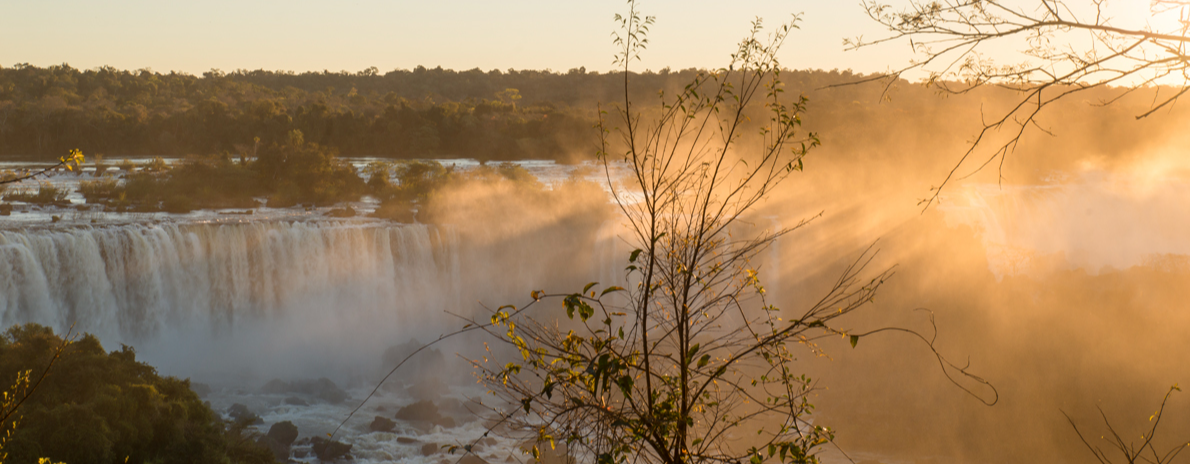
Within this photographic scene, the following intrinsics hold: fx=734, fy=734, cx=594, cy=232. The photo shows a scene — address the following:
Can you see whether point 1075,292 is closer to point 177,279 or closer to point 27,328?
point 177,279

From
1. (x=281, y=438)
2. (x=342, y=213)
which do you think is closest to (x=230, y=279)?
(x=342, y=213)

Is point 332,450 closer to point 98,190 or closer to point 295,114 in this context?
point 98,190

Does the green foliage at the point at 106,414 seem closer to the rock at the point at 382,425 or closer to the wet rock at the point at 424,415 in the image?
the rock at the point at 382,425

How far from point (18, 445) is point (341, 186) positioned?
59.6 ft

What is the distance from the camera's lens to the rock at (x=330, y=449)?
1254cm

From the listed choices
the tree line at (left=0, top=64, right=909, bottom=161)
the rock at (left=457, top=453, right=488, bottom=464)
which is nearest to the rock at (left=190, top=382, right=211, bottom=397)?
the rock at (left=457, top=453, right=488, bottom=464)

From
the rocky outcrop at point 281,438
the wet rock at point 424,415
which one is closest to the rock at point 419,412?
the wet rock at point 424,415

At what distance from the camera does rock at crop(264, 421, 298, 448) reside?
508 inches

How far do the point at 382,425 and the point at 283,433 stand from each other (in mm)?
1877

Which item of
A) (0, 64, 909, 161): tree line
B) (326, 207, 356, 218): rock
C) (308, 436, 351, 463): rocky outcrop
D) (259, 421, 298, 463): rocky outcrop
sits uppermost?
(0, 64, 909, 161): tree line

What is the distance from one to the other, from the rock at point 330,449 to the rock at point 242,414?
1.47m

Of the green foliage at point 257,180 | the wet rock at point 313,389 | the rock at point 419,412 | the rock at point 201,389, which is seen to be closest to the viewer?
the rock at point 419,412

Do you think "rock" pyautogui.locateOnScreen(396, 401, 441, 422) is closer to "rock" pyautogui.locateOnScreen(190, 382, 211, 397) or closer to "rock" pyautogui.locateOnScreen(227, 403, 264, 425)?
"rock" pyautogui.locateOnScreen(227, 403, 264, 425)

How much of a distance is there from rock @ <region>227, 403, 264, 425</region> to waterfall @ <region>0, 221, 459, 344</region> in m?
3.36
